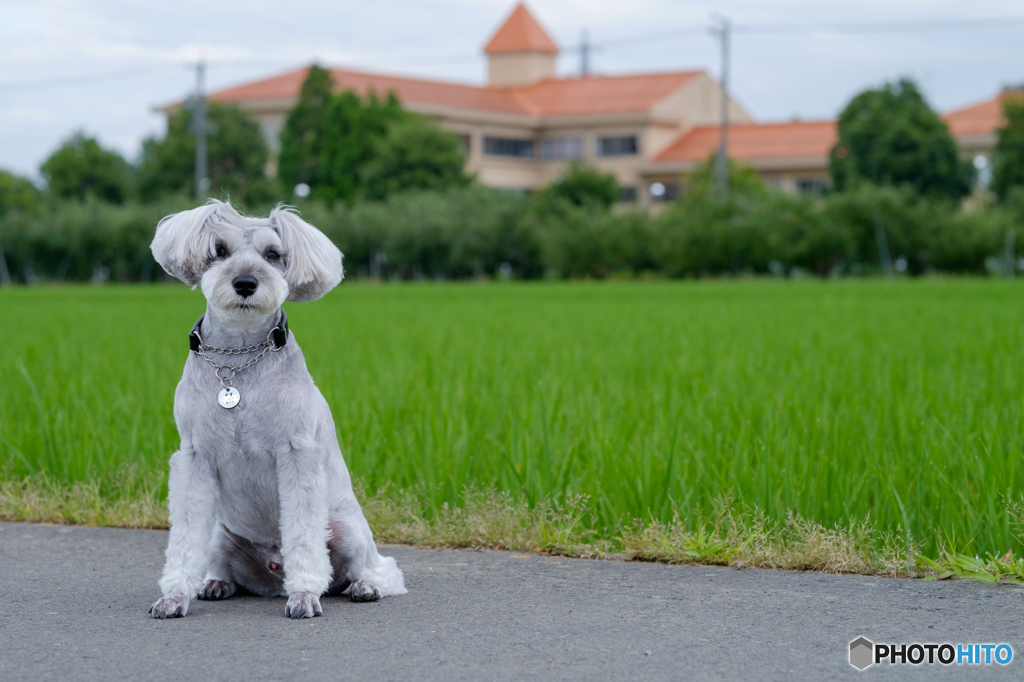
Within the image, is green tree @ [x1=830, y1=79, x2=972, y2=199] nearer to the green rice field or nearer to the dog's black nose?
the green rice field

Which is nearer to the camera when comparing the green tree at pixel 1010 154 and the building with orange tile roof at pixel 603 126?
the green tree at pixel 1010 154

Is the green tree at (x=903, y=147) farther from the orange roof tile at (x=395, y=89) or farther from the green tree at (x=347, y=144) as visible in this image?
the orange roof tile at (x=395, y=89)

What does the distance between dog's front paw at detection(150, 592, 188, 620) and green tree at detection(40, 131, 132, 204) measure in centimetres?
5697

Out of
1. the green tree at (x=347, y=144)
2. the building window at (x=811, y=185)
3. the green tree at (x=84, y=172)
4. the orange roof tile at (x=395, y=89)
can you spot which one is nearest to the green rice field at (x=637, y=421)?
the green tree at (x=347, y=144)

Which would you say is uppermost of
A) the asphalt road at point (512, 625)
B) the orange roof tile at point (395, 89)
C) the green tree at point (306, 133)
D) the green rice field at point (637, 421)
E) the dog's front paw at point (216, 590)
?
the orange roof tile at point (395, 89)

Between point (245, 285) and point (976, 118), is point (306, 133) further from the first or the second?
point (245, 285)

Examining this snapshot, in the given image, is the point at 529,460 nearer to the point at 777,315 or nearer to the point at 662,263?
the point at 777,315

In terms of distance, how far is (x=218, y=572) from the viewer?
370 cm

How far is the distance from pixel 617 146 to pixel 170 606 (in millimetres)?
66223

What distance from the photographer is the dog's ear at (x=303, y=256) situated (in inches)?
134

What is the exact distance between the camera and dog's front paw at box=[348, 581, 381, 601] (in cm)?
367

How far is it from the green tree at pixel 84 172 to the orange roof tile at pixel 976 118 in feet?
135

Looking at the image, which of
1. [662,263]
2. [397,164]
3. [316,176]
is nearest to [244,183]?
[316,176]

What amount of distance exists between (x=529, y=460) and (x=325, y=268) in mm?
1746
